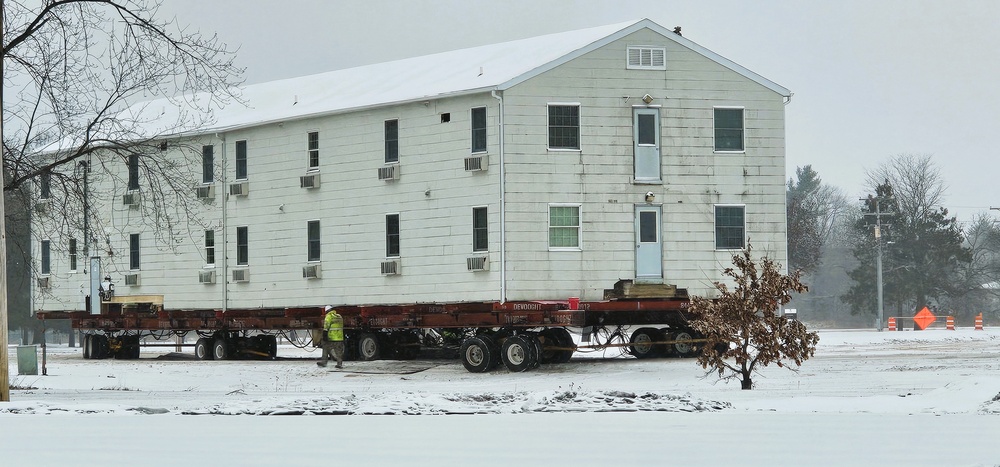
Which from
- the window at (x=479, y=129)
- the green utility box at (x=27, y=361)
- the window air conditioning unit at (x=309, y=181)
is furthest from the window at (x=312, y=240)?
the green utility box at (x=27, y=361)

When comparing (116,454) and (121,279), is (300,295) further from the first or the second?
(116,454)

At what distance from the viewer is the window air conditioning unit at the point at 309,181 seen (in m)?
36.7

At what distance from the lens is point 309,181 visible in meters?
36.9

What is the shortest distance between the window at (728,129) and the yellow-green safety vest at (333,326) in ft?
34.0

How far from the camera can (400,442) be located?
12.3m

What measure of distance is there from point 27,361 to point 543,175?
1327 cm

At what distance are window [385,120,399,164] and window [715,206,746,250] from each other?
833 cm

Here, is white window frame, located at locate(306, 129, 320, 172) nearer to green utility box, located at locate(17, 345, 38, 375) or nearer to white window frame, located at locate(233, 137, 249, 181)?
white window frame, located at locate(233, 137, 249, 181)

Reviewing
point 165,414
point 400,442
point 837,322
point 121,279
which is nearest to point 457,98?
point 121,279

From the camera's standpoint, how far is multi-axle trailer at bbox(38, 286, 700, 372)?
3098 centimetres

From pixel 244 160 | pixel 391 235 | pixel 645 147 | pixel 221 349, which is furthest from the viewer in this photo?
pixel 221 349

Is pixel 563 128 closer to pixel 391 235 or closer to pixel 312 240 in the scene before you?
pixel 391 235

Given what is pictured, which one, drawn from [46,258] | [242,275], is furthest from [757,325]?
[46,258]

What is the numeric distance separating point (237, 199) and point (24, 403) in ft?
70.5
